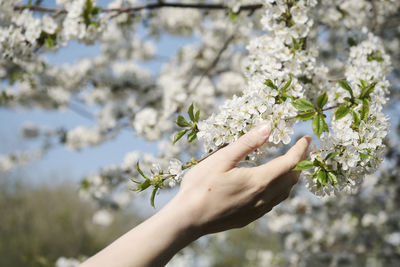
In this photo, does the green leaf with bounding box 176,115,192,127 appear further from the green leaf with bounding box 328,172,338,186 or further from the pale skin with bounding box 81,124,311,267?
the green leaf with bounding box 328,172,338,186

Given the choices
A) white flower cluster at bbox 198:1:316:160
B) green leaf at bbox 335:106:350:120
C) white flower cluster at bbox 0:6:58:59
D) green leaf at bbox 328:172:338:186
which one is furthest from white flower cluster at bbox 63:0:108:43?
green leaf at bbox 328:172:338:186

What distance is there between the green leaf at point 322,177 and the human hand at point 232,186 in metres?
0.08

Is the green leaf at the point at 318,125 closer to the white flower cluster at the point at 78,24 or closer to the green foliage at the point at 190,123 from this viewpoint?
the green foliage at the point at 190,123

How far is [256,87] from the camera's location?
54.4 inches

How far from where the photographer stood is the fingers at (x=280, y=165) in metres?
1.08

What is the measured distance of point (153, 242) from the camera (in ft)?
3.23

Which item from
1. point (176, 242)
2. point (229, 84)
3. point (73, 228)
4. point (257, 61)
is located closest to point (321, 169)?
point (176, 242)

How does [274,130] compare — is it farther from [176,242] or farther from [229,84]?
[229,84]

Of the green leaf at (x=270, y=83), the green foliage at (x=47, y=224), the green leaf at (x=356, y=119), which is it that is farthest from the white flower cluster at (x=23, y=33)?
the green foliage at (x=47, y=224)

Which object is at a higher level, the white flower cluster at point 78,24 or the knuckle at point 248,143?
the white flower cluster at point 78,24

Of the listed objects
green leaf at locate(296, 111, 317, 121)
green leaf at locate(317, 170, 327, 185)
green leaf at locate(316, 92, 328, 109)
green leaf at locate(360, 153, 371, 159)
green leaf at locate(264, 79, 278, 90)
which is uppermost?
green leaf at locate(264, 79, 278, 90)

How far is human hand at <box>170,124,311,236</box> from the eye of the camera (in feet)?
3.37

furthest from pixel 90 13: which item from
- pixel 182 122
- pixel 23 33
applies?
pixel 182 122

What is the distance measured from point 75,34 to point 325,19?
2098 mm
